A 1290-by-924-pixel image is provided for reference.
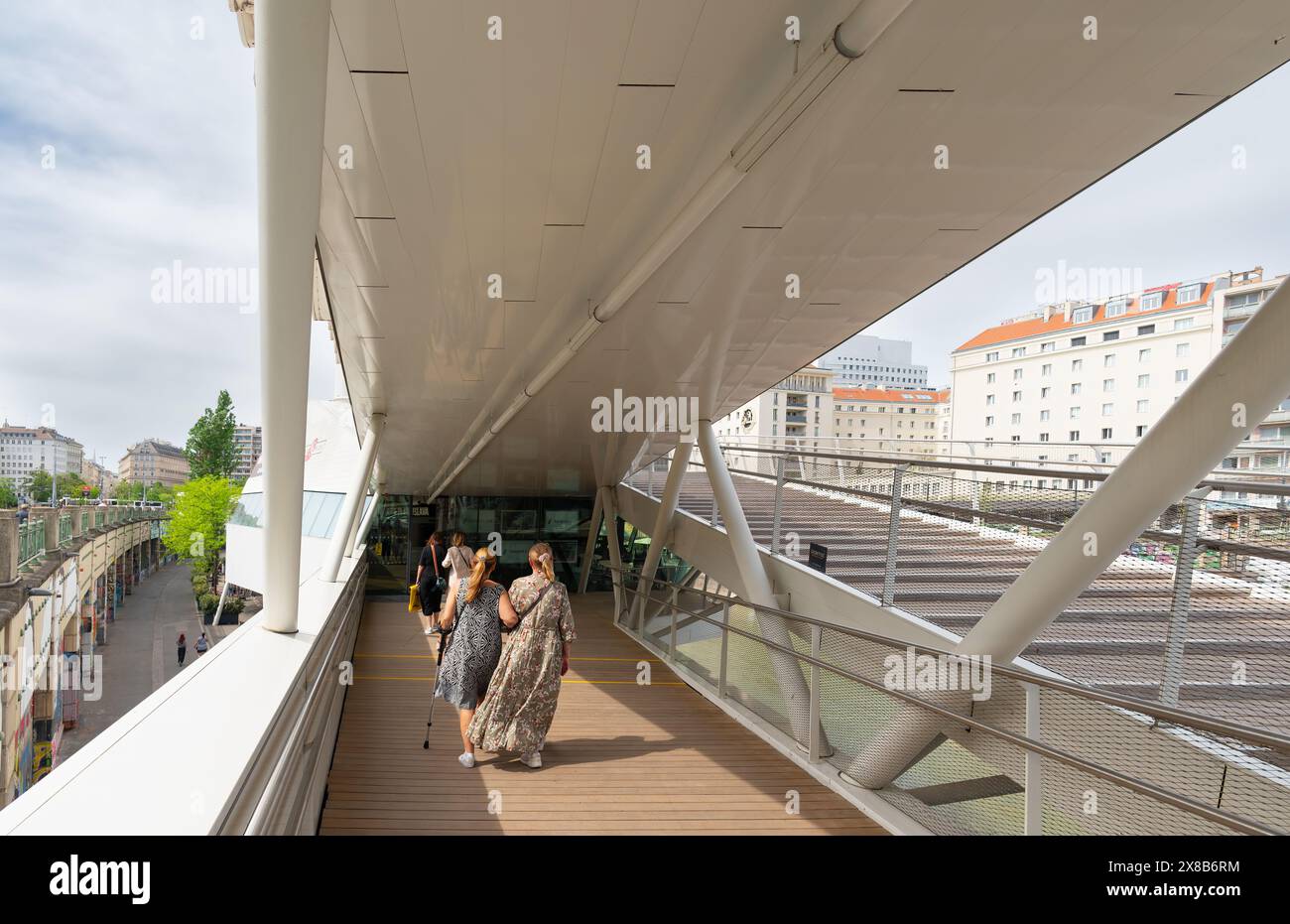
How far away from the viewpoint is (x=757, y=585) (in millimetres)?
7648

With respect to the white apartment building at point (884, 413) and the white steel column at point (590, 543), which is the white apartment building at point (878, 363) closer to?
the white apartment building at point (884, 413)

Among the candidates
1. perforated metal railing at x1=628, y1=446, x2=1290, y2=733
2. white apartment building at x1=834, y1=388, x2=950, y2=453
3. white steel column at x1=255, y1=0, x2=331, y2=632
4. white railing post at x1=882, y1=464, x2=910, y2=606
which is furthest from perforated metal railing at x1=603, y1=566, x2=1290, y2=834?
white apartment building at x1=834, y1=388, x2=950, y2=453

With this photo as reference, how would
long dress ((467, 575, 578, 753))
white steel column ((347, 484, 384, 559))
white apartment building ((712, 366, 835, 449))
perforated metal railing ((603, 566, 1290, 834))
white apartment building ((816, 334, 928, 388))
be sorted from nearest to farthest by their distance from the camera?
perforated metal railing ((603, 566, 1290, 834)) < long dress ((467, 575, 578, 753)) < white steel column ((347, 484, 384, 559)) < white apartment building ((712, 366, 835, 449)) < white apartment building ((816, 334, 928, 388))

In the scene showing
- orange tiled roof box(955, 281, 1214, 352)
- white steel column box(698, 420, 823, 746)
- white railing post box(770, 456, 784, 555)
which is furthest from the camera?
orange tiled roof box(955, 281, 1214, 352)

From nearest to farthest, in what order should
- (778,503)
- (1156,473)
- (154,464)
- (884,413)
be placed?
1. (1156,473)
2. (778,503)
3. (154,464)
4. (884,413)

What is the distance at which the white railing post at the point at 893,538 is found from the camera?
226 inches

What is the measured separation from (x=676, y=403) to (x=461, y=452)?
4.99 meters

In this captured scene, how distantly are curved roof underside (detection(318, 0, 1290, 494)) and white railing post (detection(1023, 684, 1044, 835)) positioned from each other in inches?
101

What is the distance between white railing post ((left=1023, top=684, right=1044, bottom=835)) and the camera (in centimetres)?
339

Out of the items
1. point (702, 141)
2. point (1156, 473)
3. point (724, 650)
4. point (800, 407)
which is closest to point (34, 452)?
point (724, 650)

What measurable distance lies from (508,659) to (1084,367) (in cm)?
6914

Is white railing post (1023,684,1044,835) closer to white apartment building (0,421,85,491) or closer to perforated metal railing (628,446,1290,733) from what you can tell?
perforated metal railing (628,446,1290,733)

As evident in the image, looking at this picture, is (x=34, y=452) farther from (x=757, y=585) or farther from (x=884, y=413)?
(x=884, y=413)
